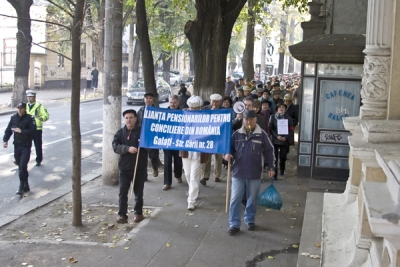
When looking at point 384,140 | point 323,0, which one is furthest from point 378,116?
point 323,0

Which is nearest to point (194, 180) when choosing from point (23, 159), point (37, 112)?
point (23, 159)

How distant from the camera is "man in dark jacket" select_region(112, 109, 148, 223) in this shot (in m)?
8.57

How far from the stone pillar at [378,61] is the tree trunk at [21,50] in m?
24.1

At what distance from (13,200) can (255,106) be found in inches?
197

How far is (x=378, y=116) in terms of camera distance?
603 cm

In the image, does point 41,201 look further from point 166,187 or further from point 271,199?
point 271,199

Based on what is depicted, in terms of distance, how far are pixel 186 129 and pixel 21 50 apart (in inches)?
846

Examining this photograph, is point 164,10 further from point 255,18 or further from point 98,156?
point 98,156

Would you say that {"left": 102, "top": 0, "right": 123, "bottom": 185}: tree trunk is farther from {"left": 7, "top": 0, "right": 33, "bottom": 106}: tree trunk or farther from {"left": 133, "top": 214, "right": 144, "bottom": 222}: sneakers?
{"left": 7, "top": 0, "right": 33, "bottom": 106}: tree trunk

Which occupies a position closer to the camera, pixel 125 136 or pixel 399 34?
pixel 399 34

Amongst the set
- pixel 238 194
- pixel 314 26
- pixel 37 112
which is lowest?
pixel 238 194

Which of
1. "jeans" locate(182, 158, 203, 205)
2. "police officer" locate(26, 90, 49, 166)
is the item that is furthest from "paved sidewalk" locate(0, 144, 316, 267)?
"police officer" locate(26, 90, 49, 166)

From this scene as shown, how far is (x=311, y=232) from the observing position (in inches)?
287

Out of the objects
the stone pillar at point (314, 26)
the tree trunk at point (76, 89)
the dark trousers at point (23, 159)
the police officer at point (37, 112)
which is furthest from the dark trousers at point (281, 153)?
the police officer at point (37, 112)
